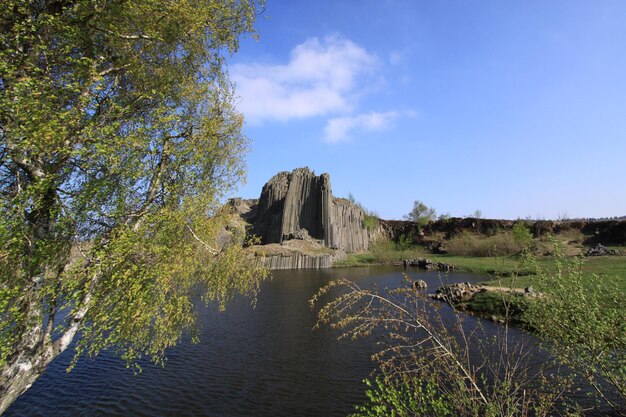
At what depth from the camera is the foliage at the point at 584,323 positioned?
8.48 metres

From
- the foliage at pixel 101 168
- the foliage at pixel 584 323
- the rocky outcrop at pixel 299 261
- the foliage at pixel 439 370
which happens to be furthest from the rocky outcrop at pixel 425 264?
the foliage at pixel 101 168

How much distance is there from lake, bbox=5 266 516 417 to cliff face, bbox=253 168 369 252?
7512 centimetres

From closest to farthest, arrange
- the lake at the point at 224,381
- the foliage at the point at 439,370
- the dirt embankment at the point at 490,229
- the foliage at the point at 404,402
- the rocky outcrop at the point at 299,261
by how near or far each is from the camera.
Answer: the foliage at the point at 439,370, the foliage at the point at 404,402, the lake at the point at 224,381, the rocky outcrop at the point at 299,261, the dirt embankment at the point at 490,229

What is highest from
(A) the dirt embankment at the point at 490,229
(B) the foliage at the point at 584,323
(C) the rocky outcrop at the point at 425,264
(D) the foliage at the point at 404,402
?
(A) the dirt embankment at the point at 490,229

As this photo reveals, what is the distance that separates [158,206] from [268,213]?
4277 inches

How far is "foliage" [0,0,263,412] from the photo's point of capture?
26.5 feet

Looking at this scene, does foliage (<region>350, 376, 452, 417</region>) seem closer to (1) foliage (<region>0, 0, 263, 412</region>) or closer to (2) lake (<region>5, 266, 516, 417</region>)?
(2) lake (<region>5, 266, 516, 417</region>)

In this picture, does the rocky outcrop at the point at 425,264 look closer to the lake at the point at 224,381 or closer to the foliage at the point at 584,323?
the lake at the point at 224,381

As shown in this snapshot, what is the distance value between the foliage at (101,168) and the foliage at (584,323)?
11756 millimetres

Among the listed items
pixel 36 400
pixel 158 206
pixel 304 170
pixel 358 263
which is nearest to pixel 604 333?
pixel 158 206

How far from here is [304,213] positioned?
110250 millimetres

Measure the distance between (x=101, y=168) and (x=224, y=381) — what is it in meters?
12.5

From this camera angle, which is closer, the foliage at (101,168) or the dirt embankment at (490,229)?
the foliage at (101,168)

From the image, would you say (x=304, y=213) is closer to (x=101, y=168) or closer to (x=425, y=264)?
(x=425, y=264)
